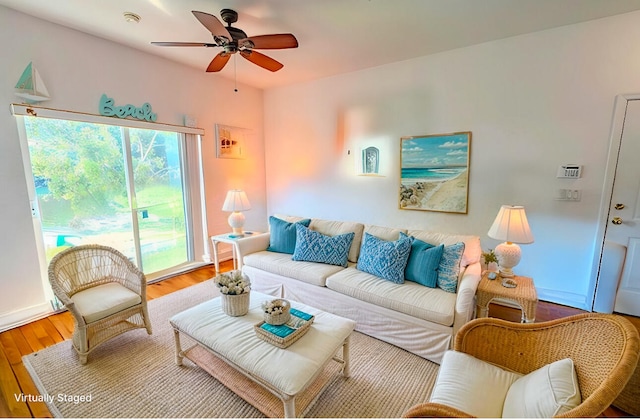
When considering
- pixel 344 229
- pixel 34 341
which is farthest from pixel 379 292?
pixel 34 341

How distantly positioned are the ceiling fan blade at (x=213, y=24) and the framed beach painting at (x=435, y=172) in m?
2.24

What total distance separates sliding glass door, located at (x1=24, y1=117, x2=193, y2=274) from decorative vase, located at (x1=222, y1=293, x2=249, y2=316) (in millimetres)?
2137

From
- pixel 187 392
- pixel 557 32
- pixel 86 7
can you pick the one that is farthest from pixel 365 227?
pixel 86 7

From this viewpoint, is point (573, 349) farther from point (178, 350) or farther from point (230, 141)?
point (230, 141)

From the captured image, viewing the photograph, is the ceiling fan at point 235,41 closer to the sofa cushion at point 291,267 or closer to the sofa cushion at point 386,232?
the sofa cushion at point 386,232

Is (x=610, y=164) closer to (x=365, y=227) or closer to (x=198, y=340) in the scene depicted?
(x=365, y=227)

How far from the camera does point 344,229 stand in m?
2.87

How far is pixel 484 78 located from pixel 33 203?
14.9 ft

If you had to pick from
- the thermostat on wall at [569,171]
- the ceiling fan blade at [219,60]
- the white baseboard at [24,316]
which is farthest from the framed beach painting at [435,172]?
the white baseboard at [24,316]

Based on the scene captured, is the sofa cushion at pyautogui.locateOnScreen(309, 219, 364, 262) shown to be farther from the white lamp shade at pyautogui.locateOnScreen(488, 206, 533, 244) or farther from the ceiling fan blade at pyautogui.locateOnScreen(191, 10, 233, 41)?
the ceiling fan blade at pyautogui.locateOnScreen(191, 10, 233, 41)

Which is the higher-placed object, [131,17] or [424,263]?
[131,17]

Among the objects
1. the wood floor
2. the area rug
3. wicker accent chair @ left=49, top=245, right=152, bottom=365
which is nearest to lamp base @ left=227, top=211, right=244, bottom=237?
the wood floor

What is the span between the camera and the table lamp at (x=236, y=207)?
136 inches

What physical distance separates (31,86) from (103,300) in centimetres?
193
